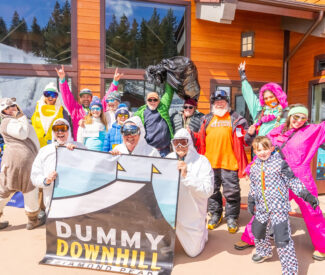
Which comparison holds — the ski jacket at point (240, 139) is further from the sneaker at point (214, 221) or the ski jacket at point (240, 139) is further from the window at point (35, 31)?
the window at point (35, 31)

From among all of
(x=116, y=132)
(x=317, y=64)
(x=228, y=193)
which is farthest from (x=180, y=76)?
(x=317, y=64)

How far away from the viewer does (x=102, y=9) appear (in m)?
5.57

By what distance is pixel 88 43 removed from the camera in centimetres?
556

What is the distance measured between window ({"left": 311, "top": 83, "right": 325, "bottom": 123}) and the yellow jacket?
230 inches

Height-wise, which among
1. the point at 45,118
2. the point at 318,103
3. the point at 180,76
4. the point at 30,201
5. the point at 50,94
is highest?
the point at 180,76

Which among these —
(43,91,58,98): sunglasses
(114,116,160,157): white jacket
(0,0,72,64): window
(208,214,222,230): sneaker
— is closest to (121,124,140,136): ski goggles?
(114,116,160,157): white jacket

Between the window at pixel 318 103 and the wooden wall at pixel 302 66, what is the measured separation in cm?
17

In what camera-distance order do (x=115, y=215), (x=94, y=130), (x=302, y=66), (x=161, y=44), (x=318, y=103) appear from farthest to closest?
(x=302, y=66) < (x=318, y=103) < (x=161, y=44) < (x=94, y=130) < (x=115, y=215)

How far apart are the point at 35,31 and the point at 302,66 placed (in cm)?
621

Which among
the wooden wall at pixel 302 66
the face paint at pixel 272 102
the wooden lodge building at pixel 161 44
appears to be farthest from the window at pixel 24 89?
the wooden wall at pixel 302 66

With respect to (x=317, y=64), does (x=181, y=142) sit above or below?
below

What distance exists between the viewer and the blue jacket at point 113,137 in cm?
374

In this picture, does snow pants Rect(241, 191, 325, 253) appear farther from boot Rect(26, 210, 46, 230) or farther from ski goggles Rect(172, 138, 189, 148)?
boot Rect(26, 210, 46, 230)

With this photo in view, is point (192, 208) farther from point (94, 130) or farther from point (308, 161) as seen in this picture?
point (94, 130)
